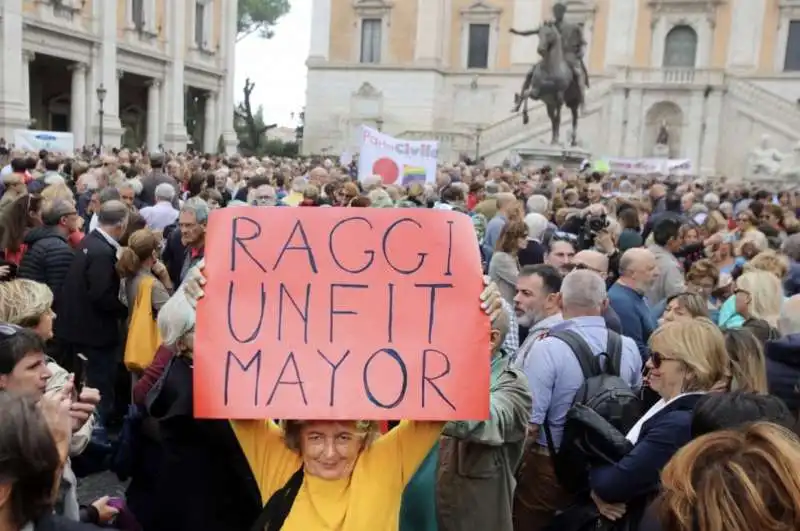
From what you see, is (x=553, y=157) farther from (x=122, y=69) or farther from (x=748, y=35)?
(x=748, y=35)

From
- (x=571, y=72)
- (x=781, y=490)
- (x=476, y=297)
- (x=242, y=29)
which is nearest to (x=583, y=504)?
(x=476, y=297)

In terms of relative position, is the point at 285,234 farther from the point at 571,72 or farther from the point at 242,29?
the point at 242,29

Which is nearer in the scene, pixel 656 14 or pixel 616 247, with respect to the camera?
pixel 616 247

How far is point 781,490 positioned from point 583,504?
132 cm

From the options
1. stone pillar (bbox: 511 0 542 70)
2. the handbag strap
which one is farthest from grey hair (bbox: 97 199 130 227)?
stone pillar (bbox: 511 0 542 70)

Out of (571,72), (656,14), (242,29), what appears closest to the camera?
(571,72)

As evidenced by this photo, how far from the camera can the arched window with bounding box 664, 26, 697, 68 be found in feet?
123

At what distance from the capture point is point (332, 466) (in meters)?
2.38

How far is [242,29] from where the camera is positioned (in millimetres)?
62969

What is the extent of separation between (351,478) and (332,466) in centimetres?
8

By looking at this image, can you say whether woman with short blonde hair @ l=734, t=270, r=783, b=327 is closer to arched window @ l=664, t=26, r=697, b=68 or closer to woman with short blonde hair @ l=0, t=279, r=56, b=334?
woman with short blonde hair @ l=0, t=279, r=56, b=334

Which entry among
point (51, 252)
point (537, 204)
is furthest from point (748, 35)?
point (51, 252)

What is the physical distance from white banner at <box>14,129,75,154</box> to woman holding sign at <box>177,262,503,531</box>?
1501cm

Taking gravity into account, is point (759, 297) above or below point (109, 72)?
below
